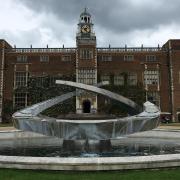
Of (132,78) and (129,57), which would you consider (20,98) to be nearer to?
(132,78)

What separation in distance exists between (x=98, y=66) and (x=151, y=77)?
23.1ft

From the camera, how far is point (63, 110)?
45469 millimetres

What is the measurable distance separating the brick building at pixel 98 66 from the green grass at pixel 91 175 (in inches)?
1510

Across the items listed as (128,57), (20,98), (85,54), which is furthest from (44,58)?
(128,57)

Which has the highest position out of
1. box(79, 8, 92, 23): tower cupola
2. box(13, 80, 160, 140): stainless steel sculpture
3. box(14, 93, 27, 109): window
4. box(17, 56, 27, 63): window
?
box(79, 8, 92, 23): tower cupola

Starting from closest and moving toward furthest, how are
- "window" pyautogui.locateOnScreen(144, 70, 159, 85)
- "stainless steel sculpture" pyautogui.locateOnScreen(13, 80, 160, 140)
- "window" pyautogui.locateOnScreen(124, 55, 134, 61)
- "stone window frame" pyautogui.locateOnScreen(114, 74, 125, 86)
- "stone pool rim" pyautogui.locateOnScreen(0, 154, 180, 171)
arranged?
"stone pool rim" pyautogui.locateOnScreen(0, 154, 180, 171)
"stainless steel sculpture" pyautogui.locateOnScreen(13, 80, 160, 140)
"stone window frame" pyautogui.locateOnScreen(114, 74, 125, 86)
"window" pyautogui.locateOnScreen(144, 70, 159, 85)
"window" pyautogui.locateOnScreen(124, 55, 134, 61)

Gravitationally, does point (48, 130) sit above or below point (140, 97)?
below

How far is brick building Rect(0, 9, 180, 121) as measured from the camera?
4762 centimetres

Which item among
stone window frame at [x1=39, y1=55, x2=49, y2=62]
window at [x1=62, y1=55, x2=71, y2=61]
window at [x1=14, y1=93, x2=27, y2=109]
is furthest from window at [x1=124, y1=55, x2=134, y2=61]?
window at [x1=14, y1=93, x2=27, y2=109]

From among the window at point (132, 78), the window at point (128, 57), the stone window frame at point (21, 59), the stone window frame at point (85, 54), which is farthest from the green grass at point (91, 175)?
the stone window frame at point (21, 59)

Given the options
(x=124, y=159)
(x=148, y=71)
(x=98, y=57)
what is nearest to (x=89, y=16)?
(x=98, y=57)

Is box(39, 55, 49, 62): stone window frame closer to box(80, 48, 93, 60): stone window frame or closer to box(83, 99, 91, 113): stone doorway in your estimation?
box(80, 48, 93, 60): stone window frame

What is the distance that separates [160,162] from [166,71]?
134 ft

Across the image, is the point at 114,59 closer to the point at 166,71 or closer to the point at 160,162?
the point at 166,71
